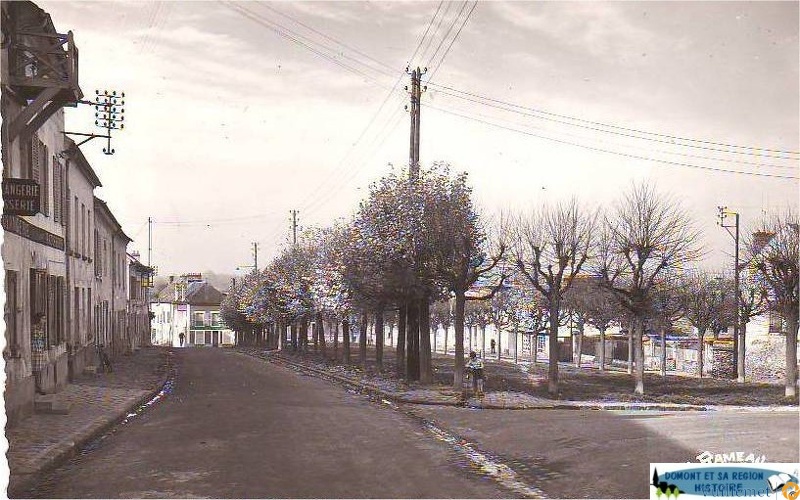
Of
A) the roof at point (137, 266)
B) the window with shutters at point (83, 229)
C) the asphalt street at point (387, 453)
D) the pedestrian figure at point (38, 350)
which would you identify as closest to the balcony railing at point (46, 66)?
the pedestrian figure at point (38, 350)

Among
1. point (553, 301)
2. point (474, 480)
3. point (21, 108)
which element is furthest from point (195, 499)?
point (553, 301)

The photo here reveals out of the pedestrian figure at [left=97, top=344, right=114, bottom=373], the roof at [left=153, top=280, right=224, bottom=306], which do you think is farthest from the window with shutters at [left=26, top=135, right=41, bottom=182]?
the roof at [left=153, top=280, right=224, bottom=306]

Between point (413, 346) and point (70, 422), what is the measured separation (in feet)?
43.5

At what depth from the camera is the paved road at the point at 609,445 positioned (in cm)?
877

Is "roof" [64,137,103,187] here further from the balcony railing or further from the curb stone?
the curb stone

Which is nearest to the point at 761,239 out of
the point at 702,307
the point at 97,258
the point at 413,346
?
the point at 702,307

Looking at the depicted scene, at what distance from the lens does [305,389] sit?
22.1 m

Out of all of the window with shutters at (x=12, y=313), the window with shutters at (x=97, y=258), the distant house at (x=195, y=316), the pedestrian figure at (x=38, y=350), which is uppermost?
the window with shutters at (x=97, y=258)

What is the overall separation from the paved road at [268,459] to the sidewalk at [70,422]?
0.98 feet

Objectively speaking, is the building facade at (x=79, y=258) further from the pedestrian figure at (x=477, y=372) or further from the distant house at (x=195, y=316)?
the distant house at (x=195, y=316)

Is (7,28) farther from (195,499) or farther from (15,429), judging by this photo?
(195,499)

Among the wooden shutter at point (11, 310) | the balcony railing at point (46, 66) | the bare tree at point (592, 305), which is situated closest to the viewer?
the balcony railing at point (46, 66)

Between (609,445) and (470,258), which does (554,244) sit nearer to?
(470,258)

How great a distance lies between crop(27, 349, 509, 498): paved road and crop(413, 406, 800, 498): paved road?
879 millimetres
